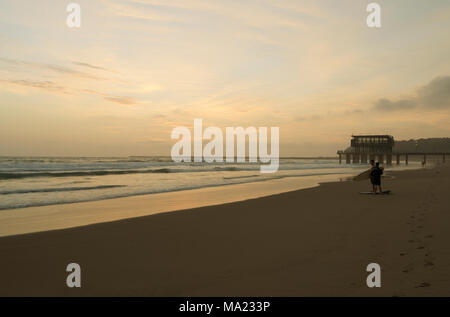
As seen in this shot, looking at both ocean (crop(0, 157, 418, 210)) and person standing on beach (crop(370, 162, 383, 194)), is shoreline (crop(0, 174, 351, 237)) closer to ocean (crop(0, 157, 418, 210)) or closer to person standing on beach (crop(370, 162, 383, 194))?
ocean (crop(0, 157, 418, 210))

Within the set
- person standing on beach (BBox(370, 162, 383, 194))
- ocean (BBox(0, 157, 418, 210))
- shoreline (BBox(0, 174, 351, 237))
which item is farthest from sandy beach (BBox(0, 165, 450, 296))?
ocean (BBox(0, 157, 418, 210))

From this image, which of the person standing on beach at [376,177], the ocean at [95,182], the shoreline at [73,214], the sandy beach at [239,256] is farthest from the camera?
the ocean at [95,182]

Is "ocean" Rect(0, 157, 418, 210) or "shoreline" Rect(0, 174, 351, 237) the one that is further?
"ocean" Rect(0, 157, 418, 210)

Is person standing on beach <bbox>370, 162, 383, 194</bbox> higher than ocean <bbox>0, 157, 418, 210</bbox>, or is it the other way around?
person standing on beach <bbox>370, 162, 383, 194</bbox>

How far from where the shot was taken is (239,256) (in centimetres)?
593

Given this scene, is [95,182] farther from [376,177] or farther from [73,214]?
[376,177]

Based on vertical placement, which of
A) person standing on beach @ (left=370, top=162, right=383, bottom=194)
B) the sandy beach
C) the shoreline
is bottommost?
the shoreline

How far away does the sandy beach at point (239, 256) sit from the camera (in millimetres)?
4516

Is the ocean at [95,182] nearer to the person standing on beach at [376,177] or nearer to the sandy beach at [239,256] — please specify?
the sandy beach at [239,256]

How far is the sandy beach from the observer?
4.52 m

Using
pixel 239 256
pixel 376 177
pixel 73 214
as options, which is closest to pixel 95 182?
pixel 73 214

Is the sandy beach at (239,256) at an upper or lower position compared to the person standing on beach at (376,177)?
lower

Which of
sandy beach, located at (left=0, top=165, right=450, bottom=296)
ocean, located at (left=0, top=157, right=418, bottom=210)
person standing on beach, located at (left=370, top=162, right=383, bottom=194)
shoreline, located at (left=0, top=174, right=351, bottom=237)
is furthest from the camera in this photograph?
ocean, located at (left=0, top=157, right=418, bottom=210)

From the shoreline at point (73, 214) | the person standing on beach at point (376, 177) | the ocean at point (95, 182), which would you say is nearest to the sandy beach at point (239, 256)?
the shoreline at point (73, 214)
